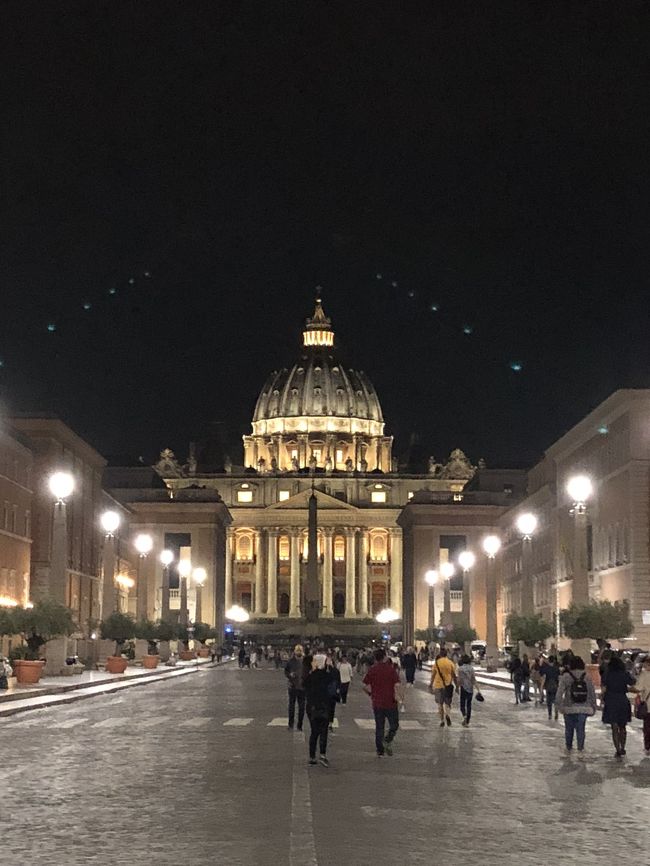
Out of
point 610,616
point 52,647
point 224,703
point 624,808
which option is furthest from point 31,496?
point 624,808

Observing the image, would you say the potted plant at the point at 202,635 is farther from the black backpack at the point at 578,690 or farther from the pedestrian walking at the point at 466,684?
the black backpack at the point at 578,690

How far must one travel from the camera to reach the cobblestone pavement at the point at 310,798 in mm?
13859

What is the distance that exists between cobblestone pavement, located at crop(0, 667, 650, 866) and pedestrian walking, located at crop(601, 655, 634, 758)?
1.94ft

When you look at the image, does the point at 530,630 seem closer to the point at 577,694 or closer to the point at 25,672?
the point at 25,672

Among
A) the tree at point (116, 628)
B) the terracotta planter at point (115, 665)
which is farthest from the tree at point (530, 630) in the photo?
the tree at point (116, 628)

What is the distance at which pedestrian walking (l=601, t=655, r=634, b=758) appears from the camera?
949 inches

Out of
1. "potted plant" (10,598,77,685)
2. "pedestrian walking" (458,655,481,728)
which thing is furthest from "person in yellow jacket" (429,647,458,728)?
"potted plant" (10,598,77,685)

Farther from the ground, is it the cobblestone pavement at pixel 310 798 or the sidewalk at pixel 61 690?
the sidewalk at pixel 61 690

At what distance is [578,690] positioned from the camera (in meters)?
24.3

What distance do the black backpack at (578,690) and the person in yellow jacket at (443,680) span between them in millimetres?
7853

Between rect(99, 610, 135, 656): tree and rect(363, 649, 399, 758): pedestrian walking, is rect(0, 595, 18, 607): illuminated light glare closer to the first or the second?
rect(99, 610, 135, 656): tree

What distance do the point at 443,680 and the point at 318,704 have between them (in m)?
10.8

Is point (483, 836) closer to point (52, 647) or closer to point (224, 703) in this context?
point (224, 703)

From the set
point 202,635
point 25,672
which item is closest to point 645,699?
point 25,672
